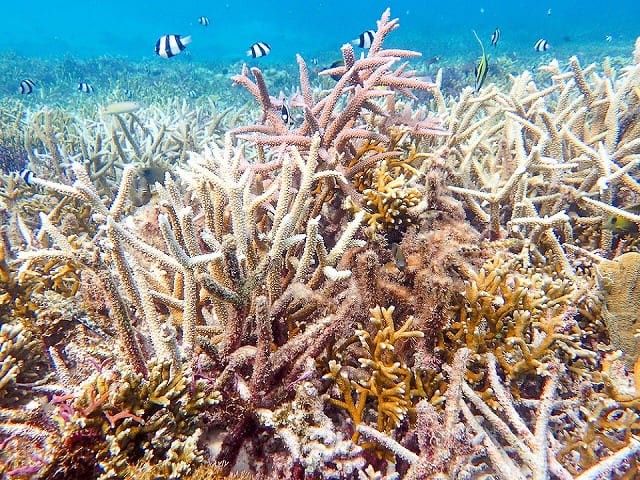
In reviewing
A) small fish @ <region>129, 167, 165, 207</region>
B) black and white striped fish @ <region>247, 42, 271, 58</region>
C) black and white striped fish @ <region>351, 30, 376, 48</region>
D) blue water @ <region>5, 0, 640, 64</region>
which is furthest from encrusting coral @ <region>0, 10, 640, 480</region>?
blue water @ <region>5, 0, 640, 64</region>

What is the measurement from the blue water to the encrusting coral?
27088mm

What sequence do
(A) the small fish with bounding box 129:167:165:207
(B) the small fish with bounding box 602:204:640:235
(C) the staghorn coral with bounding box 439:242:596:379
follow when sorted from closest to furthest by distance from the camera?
(C) the staghorn coral with bounding box 439:242:596:379 → (B) the small fish with bounding box 602:204:640:235 → (A) the small fish with bounding box 129:167:165:207

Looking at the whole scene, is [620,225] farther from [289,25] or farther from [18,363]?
[289,25]

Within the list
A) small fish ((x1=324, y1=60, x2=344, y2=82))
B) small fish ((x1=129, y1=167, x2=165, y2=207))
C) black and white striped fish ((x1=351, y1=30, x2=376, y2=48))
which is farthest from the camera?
black and white striped fish ((x1=351, y1=30, x2=376, y2=48))

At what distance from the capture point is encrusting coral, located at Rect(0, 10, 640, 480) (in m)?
1.55

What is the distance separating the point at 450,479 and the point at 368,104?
2.59 m

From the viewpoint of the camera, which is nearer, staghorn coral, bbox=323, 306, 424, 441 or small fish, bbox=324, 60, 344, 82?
staghorn coral, bbox=323, 306, 424, 441

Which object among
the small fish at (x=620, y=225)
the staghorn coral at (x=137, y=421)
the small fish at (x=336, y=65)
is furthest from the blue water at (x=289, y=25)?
the staghorn coral at (x=137, y=421)

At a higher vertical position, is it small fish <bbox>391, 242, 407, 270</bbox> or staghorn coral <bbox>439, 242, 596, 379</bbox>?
small fish <bbox>391, 242, 407, 270</bbox>

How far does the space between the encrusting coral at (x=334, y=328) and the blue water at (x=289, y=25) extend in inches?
1066

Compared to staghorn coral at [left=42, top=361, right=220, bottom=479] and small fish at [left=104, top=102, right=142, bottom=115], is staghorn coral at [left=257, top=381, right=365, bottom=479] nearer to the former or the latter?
staghorn coral at [left=42, top=361, right=220, bottom=479]

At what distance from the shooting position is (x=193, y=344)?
5.93 feet

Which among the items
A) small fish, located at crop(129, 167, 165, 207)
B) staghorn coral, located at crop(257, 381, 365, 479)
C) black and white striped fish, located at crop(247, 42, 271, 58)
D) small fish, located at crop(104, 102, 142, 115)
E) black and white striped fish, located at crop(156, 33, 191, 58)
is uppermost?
black and white striped fish, located at crop(156, 33, 191, 58)

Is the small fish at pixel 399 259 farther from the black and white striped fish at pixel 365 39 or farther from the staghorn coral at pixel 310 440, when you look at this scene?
the black and white striped fish at pixel 365 39
